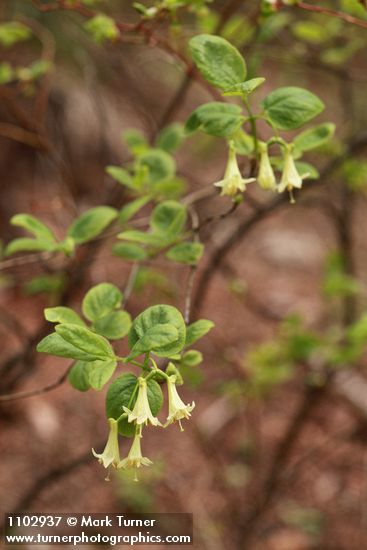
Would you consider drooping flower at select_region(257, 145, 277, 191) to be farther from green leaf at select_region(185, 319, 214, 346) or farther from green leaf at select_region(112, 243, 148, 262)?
green leaf at select_region(112, 243, 148, 262)

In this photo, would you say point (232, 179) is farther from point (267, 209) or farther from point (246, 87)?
point (267, 209)

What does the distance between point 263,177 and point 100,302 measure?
0.40 metres

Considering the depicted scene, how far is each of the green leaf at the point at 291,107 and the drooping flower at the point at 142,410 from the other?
547 millimetres

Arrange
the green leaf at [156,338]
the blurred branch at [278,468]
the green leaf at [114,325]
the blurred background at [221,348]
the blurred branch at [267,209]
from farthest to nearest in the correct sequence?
the blurred branch at [278,468]
the blurred background at [221,348]
the blurred branch at [267,209]
the green leaf at [114,325]
the green leaf at [156,338]

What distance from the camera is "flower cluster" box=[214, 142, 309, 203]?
1.05 m

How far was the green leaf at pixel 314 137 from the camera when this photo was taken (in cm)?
121

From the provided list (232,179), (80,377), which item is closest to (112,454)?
(80,377)

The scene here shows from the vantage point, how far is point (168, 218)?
4.33 ft

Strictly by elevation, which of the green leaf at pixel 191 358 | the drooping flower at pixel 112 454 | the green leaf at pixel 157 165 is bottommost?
the drooping flower at pixel 112 454

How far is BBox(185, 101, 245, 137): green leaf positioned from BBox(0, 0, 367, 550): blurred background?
39 centimetres

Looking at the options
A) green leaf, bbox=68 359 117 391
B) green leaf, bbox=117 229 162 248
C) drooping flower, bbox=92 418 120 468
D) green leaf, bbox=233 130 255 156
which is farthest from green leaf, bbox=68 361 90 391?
green leaf, bbox=233 130 255 156

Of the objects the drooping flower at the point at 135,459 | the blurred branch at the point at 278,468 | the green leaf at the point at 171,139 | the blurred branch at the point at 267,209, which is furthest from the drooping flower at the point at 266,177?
the blurred branch at the point at 278,468

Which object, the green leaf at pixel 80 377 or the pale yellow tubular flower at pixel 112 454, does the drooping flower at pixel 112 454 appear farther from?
the green leaf at pixel 80 377

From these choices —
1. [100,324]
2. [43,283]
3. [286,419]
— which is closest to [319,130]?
[100,324]
